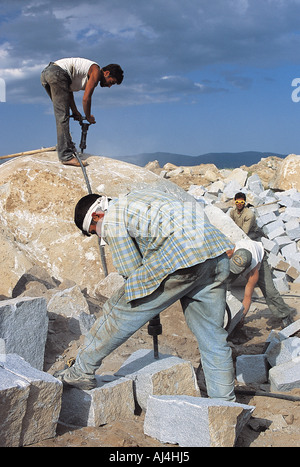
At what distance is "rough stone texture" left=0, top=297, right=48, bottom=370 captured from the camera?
409 centimetres

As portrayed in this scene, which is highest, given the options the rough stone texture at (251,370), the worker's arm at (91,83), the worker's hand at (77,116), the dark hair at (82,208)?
the worker's arm at (91,83)

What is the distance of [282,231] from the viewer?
31.3 feet

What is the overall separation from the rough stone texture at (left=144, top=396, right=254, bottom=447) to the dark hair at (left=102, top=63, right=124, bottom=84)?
4277mm

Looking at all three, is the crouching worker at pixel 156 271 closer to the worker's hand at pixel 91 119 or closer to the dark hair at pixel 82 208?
the dark hair at pixel 82 208

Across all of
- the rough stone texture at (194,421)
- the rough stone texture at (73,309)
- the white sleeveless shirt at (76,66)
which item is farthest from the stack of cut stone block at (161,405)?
the white sleeveless shirt at (76,66)

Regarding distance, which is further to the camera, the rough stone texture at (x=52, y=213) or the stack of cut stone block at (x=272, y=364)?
the rough stone texture at (x=52, y=213)

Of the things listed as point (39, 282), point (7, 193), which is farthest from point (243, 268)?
point (7, 193)

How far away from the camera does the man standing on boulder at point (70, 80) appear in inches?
244

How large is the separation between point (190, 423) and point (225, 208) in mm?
7509

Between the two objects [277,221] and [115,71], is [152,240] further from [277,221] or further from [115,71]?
[277,221]

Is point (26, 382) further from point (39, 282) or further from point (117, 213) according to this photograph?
point (39, 282)

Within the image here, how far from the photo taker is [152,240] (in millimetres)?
3352

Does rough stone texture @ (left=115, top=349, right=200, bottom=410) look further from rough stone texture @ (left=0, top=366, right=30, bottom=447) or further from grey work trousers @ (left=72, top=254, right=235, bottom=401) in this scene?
rough stone texture @ (left=0, top=366, right=30, bottom=447)

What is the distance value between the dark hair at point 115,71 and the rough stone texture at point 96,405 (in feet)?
13.3
